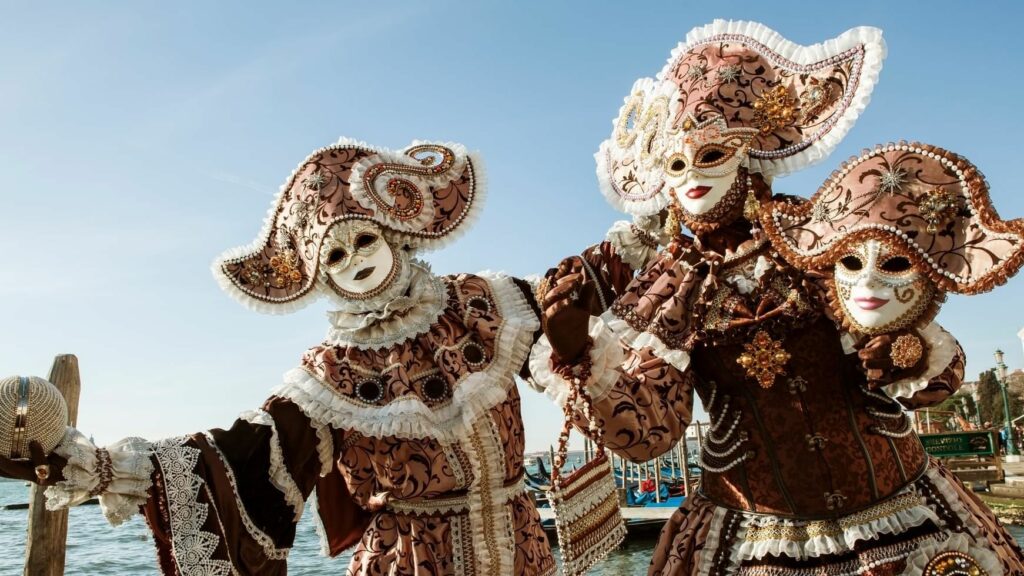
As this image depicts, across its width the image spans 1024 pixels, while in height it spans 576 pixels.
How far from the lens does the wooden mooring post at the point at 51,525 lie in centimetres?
634

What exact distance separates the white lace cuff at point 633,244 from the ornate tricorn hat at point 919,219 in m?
1.17

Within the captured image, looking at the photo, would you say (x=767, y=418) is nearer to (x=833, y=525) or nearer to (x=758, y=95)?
(x=833, y=525)

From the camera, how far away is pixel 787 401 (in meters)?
2.51

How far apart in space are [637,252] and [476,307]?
74 cm

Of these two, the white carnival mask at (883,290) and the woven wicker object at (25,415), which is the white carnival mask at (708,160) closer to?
the white carnival mask at (883,290)

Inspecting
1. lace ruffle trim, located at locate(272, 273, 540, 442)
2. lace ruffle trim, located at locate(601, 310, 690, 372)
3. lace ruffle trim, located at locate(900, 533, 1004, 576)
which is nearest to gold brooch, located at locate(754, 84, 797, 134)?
lace ruffle trim, located at locate(601, 310, 690, 372)

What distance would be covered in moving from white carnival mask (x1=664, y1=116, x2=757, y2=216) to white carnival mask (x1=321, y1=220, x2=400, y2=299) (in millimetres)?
1456

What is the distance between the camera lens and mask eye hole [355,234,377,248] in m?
3.70

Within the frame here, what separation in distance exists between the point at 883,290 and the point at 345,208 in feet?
7.34

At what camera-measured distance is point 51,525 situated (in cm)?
642

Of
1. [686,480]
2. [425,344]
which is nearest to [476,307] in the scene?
[425,344]

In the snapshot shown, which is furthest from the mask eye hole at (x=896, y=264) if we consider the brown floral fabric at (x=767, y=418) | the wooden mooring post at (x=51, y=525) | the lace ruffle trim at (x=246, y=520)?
the wooden mooring post at (x=51, y=525)

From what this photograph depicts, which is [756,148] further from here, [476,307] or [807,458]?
[476,307]

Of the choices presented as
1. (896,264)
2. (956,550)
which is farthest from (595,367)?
(956,550)
